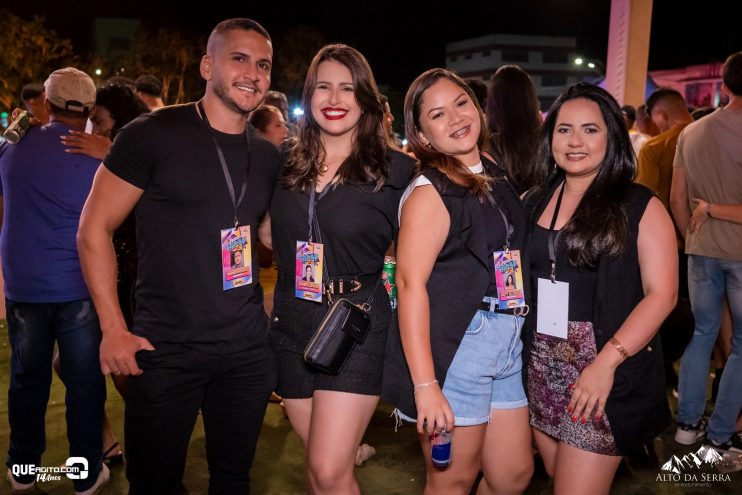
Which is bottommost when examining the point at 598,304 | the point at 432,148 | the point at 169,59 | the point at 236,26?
the point at 598,304

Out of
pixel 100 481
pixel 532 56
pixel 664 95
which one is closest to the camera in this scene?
pixel 100 481

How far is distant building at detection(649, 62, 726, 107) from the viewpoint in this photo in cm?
3000

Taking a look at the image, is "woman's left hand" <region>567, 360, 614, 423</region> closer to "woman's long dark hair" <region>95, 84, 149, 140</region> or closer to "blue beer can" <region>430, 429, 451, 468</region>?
"blue beer can" <region>430, 429, 451, 468</region>

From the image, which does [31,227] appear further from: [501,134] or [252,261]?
[501,134]

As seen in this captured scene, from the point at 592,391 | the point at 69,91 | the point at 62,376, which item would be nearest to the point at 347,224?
the point at 592,391

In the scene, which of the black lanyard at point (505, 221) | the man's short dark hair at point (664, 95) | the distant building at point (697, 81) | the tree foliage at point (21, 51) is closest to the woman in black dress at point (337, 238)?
the black lanyard at point (505, 221)

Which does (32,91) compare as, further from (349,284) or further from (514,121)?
(349,284)

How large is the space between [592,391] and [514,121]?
79.1 inches

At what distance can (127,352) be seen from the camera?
222cm

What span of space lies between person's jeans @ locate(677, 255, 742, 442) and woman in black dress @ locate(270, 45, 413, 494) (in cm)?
237

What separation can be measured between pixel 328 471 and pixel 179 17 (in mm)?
47616

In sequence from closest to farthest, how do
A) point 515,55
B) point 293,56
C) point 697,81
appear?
point 697,81 < point 293,56 < point 515,55

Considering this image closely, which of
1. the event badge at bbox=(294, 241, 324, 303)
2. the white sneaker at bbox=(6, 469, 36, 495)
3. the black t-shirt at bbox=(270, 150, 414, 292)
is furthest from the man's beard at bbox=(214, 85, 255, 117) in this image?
the white sneaker at bbox=(6, 469, 36, 495)

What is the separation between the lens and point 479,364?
2113 millimetres
